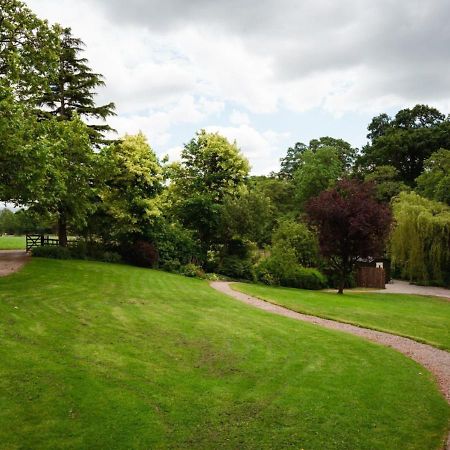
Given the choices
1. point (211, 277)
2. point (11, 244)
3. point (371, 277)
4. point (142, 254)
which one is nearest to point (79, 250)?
point (142, 254)

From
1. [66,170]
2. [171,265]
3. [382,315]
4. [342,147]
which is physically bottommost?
Answer: [382,315]

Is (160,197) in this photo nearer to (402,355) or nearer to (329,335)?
(329,335)

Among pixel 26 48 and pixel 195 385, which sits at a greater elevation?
pixel 26 48

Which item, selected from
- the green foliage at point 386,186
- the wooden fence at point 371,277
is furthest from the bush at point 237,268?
the green foliage at point 386,186

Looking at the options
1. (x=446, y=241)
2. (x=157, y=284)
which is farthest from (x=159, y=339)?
(x=446, y=241)

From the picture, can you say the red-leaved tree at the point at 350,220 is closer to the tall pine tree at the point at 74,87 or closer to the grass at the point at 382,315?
the grass at the point at 382,315

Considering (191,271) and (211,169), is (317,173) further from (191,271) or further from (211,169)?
(191,271)

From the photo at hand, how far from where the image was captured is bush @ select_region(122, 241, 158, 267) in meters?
30.1

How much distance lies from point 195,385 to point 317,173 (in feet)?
153

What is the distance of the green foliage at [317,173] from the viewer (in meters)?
52.5

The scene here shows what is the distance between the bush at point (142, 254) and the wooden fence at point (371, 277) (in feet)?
56.4

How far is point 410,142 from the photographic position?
59.9m

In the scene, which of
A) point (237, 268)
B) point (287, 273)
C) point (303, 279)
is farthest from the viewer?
point (237, 268)

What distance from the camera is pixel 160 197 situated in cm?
3216
